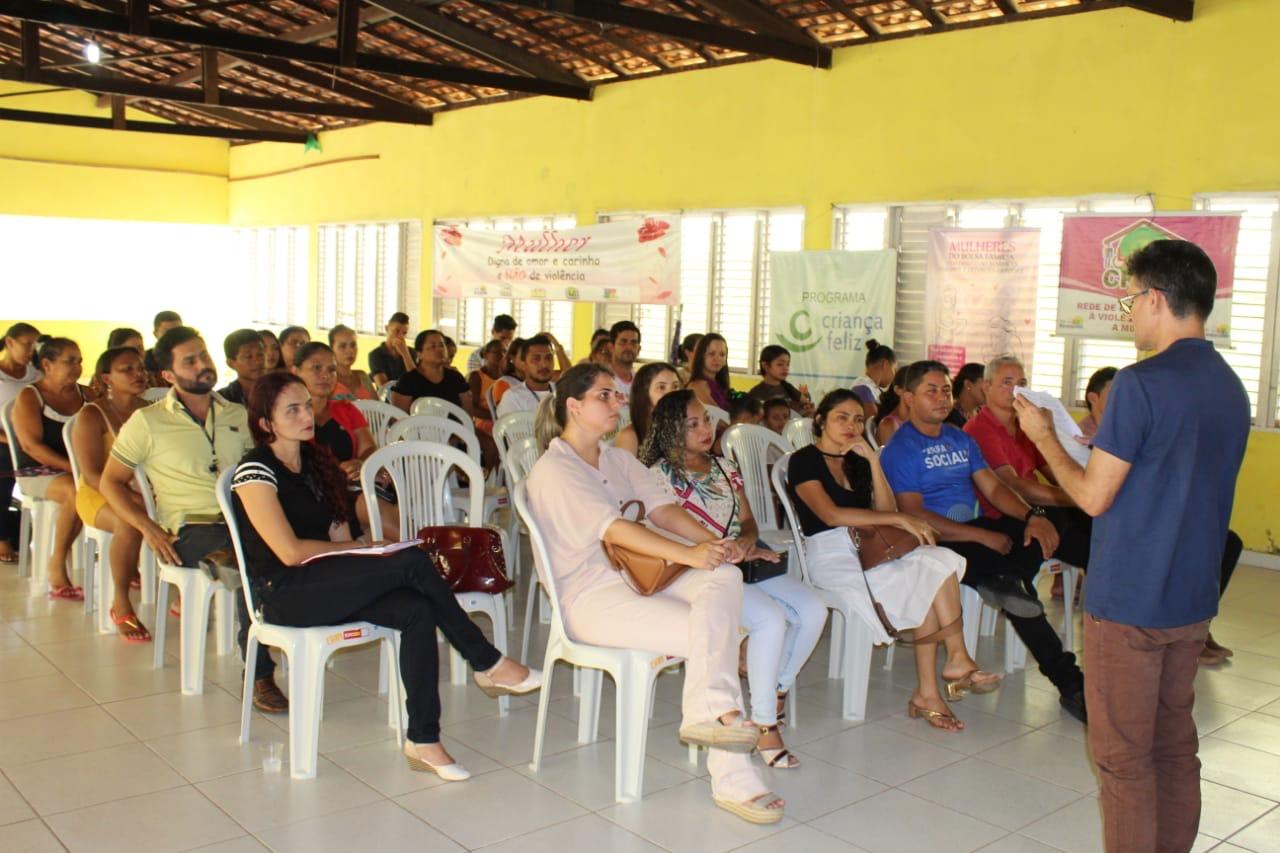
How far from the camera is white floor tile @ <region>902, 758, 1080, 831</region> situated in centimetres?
310

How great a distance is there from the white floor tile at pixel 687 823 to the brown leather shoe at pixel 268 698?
1.21 meters

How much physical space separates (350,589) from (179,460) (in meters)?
1.20

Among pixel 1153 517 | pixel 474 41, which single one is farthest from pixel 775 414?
pixel 474 41

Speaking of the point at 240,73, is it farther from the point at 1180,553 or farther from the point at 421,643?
the point at 1180,553

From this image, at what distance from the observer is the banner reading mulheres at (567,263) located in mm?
9531

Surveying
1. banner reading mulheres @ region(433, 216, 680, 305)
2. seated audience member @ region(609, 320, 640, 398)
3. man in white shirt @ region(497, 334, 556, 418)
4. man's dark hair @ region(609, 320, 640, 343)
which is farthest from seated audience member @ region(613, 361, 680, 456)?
banner reading mulheres @ region(433, 216, 680, 305)

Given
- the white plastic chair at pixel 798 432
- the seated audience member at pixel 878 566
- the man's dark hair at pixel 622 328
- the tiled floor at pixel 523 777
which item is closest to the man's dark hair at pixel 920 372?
the seated audience member at pixel 878 566

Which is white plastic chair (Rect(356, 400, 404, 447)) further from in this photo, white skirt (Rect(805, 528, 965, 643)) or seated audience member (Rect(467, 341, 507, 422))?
white skirt (Rect(805, 528, 965, 643))

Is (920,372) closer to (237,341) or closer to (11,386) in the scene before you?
(237,341)

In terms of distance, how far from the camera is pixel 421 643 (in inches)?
126

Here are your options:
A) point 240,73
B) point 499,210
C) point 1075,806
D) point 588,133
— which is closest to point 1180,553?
point 1075,806

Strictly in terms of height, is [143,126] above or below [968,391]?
above

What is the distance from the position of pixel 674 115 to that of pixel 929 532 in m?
6.71

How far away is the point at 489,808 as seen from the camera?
9.99ft
